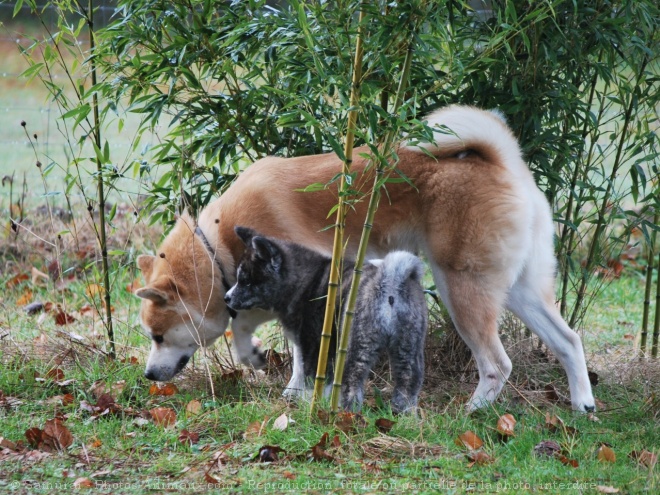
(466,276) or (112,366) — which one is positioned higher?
(466,276)

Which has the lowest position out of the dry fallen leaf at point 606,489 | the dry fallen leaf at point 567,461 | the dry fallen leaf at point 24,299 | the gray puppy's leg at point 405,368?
the dry fallen leaf at point 606,489

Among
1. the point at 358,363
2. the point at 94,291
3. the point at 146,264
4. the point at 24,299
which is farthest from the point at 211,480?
the point at 24,299

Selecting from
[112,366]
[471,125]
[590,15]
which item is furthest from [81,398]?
[590,15]

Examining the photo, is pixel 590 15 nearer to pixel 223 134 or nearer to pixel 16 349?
pixel 223 134

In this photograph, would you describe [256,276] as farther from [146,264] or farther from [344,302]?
[146,264]

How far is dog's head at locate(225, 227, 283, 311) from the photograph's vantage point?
414 centimetres

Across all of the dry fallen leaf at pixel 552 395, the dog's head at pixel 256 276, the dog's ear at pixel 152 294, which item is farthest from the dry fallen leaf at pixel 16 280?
the dry fallen leaf at pixel 552 395

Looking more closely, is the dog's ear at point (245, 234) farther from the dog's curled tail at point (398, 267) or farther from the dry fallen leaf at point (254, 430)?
the dry fallen leaf at point (254, 430)

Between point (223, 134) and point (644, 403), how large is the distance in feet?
8.73

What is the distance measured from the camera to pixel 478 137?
4.11 metres

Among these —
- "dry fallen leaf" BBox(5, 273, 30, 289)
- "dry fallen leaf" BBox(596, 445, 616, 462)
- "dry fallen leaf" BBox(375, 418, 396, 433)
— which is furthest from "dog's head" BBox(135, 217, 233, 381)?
"dry fallen leaf" BBox(5, 273, 30, 289)

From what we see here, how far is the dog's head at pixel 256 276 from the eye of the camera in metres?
4.14

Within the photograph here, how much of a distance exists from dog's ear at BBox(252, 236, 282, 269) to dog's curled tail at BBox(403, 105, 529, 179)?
86 cm

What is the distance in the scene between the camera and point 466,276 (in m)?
4.14
